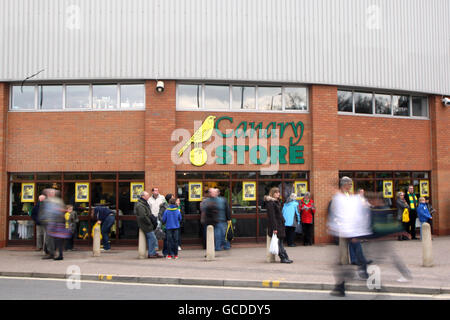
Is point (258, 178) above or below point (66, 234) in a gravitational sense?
above

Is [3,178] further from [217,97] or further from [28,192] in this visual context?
[217,97]

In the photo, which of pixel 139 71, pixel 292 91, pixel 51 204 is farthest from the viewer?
pixel 292 91

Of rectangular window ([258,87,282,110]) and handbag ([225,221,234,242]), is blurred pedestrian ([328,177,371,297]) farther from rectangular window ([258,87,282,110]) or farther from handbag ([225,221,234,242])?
rectangular window ([258,87,282,110])

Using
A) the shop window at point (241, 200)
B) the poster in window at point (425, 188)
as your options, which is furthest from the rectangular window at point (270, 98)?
the poster in window at point (425, 188)

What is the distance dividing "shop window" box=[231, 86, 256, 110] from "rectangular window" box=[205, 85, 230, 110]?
0.68 feet

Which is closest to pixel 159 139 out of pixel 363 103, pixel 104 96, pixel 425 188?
pixel 104 96

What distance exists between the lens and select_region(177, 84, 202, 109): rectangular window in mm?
15477

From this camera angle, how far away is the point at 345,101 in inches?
654

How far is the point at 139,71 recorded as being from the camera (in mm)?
15047

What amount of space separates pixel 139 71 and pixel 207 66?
7.33ft

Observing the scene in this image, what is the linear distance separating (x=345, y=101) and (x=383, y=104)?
5.63 feet
